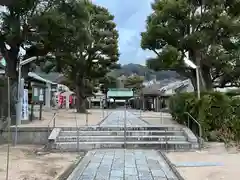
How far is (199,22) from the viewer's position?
15.0 meters

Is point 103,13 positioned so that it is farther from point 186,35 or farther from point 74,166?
point 74,166

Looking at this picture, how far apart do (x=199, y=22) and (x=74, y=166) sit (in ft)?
31.6

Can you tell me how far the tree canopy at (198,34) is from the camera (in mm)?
14703

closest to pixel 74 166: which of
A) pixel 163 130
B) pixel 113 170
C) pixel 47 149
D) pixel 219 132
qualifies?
pixel 113 170

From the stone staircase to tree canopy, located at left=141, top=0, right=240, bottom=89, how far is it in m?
4.11

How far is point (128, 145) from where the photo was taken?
35.6ft

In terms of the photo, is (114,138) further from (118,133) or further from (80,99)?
(80,99)

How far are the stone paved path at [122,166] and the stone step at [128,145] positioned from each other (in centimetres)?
63

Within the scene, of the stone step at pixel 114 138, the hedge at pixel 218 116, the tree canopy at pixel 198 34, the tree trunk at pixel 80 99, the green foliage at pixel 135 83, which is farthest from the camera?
the green foliage at pixel 135 83

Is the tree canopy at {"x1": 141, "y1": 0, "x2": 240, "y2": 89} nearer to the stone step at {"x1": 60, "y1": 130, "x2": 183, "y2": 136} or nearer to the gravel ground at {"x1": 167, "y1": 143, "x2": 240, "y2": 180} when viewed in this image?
the stone step at {"x1": 60, "y1": 130, "x2": 183, "y2": 136}

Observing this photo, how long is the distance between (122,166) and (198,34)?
8302mm

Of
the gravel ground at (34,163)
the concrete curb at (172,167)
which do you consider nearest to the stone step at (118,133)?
the gravel ground at (34,163)

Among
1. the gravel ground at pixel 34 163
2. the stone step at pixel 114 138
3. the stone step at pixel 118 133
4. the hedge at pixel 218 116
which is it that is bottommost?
the gravel ground at pixel 34 163

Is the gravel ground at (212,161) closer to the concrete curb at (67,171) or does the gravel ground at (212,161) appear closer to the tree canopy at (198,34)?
the concrete curb at (67,171)
